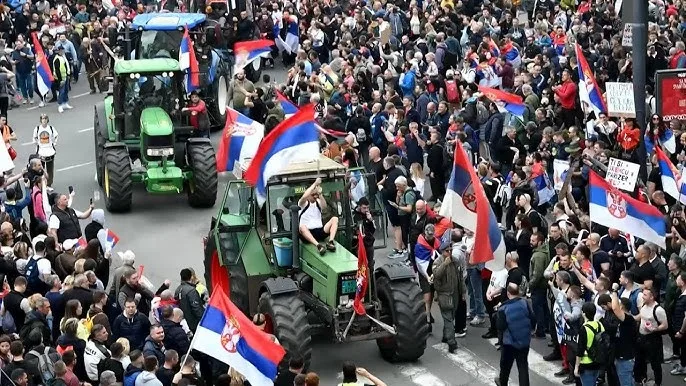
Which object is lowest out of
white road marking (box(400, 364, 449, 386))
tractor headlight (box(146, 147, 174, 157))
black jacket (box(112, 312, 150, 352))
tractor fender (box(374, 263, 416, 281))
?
white road marking (box(400, 364, 449, 386))

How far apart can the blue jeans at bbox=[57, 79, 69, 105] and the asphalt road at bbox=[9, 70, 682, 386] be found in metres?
0.31

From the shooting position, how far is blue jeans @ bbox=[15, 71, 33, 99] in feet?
109

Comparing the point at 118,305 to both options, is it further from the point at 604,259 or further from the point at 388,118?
the point at 388,118

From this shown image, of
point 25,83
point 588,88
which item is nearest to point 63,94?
point 25,83

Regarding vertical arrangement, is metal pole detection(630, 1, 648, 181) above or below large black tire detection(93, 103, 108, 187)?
above

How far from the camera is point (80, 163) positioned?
93.3 ft

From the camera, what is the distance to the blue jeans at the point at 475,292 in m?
19.1

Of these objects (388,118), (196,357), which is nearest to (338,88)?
(388,118)

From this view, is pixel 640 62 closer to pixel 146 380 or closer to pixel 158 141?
pixel 158 141

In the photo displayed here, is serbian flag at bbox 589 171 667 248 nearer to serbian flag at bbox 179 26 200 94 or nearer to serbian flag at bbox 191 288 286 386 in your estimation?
serbian flag at bbox 191 288 286 386

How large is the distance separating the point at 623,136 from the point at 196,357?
30.2ft

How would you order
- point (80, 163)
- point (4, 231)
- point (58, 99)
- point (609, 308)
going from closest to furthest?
point (609, 308)
point (4, 231)
point (80, 163)
point (58, 99)

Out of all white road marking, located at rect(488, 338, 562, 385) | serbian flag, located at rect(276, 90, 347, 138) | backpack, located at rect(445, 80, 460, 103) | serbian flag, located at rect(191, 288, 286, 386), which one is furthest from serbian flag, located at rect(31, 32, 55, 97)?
serbian flag, located at rect(191, 288, 286, 386)

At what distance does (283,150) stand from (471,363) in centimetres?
365
